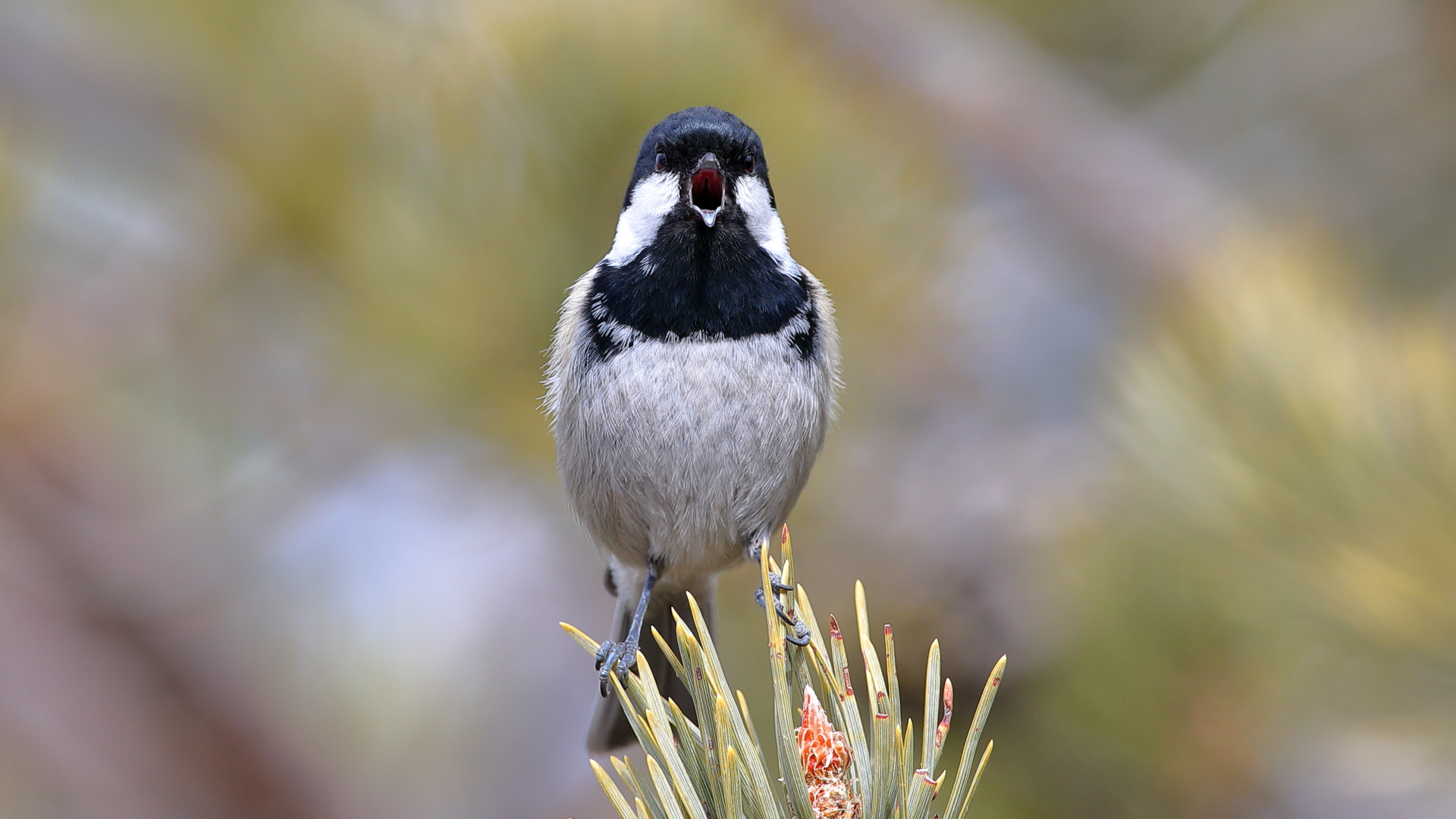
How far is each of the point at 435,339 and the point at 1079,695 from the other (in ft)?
3.31

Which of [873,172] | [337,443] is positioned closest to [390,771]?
[337,443]

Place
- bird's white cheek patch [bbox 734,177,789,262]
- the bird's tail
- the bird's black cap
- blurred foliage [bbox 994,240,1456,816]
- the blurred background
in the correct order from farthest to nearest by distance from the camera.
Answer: the bird's tail, bird's white cheek patch [bbox 734,177,789,262], the bird's black cap, the blurred background, blurred foliage [bbox 994,240,1456,816]

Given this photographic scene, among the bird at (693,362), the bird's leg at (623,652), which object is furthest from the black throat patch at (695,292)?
the bird's leg at (623,652)

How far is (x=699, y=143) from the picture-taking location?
148 cm

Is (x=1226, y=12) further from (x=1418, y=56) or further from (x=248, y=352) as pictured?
(x=248, y=352)

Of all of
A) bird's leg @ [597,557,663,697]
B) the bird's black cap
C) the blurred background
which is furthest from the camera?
the bird's black cap

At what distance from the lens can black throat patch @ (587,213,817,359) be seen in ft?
5.04

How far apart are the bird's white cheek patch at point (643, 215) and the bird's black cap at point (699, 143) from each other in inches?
0.7

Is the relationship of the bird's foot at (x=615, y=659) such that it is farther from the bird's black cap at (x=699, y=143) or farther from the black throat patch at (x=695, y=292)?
the bird's black cap at (x=699, y=143)

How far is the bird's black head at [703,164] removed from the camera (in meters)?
1.48

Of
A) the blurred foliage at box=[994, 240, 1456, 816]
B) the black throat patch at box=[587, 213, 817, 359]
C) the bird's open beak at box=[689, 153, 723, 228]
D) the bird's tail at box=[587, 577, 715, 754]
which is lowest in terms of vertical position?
the blurred foliage at box=[994, 240, 1456, 816]

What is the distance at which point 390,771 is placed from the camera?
186cm

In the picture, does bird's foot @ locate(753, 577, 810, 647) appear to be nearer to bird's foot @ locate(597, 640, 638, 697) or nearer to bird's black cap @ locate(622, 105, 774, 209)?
bird's foot @ locate(597, 640, 638, 697)

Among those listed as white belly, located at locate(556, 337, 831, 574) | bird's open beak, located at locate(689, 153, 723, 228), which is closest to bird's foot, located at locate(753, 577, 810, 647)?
white belly, located at locate(556, 337, 831, 574)
